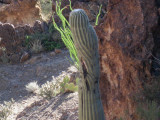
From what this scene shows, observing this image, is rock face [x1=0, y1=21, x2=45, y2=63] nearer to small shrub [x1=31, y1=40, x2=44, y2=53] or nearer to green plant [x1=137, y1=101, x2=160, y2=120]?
small shrub [x1=31, y1=40, x2=44, y2=53]

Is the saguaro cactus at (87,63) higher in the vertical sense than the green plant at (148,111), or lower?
higher

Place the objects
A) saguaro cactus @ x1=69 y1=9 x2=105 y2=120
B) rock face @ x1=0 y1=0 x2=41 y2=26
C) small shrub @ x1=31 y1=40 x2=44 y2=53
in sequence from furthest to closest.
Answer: rock face @ x1=0 y1=0 x2=41 y2=26 → small shrub @ x1=31 y1=40 x2=44 y2=53 → saguaro cactus @ x1=69 y1=9 x2=105 y2=120

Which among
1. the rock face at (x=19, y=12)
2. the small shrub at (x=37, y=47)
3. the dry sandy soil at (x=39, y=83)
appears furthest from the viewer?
the rock face at (x=19, y=12)

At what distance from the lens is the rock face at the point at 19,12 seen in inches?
502

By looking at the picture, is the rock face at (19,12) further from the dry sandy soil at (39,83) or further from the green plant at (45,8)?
the dry sandy soil at (39,83)

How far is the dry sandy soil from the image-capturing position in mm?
4285

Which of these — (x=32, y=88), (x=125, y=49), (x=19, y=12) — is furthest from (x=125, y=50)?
(x=19, y=12)

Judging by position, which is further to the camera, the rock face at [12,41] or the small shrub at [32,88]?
the rock face at [12,41]

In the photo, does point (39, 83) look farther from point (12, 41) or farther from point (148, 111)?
point (148, 111)

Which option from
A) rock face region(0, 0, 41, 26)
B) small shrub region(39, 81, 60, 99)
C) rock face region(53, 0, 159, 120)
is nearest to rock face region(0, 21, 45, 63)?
small shrub region(39, 81, 60, 99)

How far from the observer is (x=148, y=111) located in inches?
84.9

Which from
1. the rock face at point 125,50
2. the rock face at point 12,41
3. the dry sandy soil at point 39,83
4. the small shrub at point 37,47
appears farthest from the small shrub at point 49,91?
the rock face at point 12,41

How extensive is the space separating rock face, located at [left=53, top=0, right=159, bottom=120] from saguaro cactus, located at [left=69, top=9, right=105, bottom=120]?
0.57 meters

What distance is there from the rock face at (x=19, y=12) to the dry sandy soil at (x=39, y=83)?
5922 millimetres
